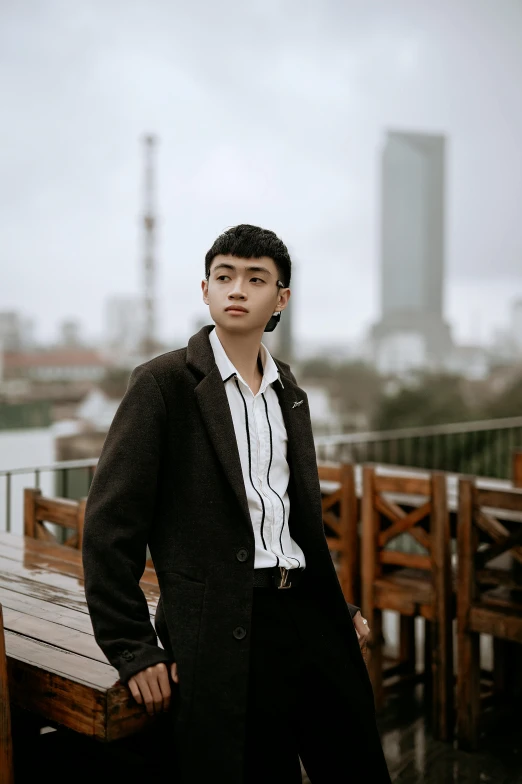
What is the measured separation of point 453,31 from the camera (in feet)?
110

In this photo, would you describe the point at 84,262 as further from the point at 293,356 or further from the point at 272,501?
the point at 272,501

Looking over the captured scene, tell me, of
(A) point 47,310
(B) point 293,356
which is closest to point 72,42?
(A) point 47,310

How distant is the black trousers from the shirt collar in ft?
1.43

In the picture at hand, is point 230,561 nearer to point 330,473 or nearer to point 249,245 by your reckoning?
point 249,245

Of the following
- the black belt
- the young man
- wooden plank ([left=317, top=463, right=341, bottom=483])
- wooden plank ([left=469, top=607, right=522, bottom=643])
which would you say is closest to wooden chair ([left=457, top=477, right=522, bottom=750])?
wooden plank ([left=469, top=607, right=522, bottom=643])

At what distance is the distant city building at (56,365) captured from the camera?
32375 millimetres

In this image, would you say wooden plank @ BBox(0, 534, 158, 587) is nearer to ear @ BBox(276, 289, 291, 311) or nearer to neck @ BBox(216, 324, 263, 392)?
neck @ BBox(216, 324, 263, 392)

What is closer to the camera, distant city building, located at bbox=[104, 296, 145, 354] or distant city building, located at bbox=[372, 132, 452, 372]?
distant city building, located at bbox=[104, 296, 145, 354]

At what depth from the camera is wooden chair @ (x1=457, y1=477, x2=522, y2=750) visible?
2936mm

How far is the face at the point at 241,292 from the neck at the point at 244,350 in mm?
24

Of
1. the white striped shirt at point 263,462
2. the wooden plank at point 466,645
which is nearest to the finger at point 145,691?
the white striped shirt at point 263,462

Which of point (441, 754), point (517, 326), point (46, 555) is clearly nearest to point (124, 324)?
point (517, 326)

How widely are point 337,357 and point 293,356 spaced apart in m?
2.87

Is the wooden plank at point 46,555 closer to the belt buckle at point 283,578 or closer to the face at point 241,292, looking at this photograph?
the belt buckle at point 283,578
